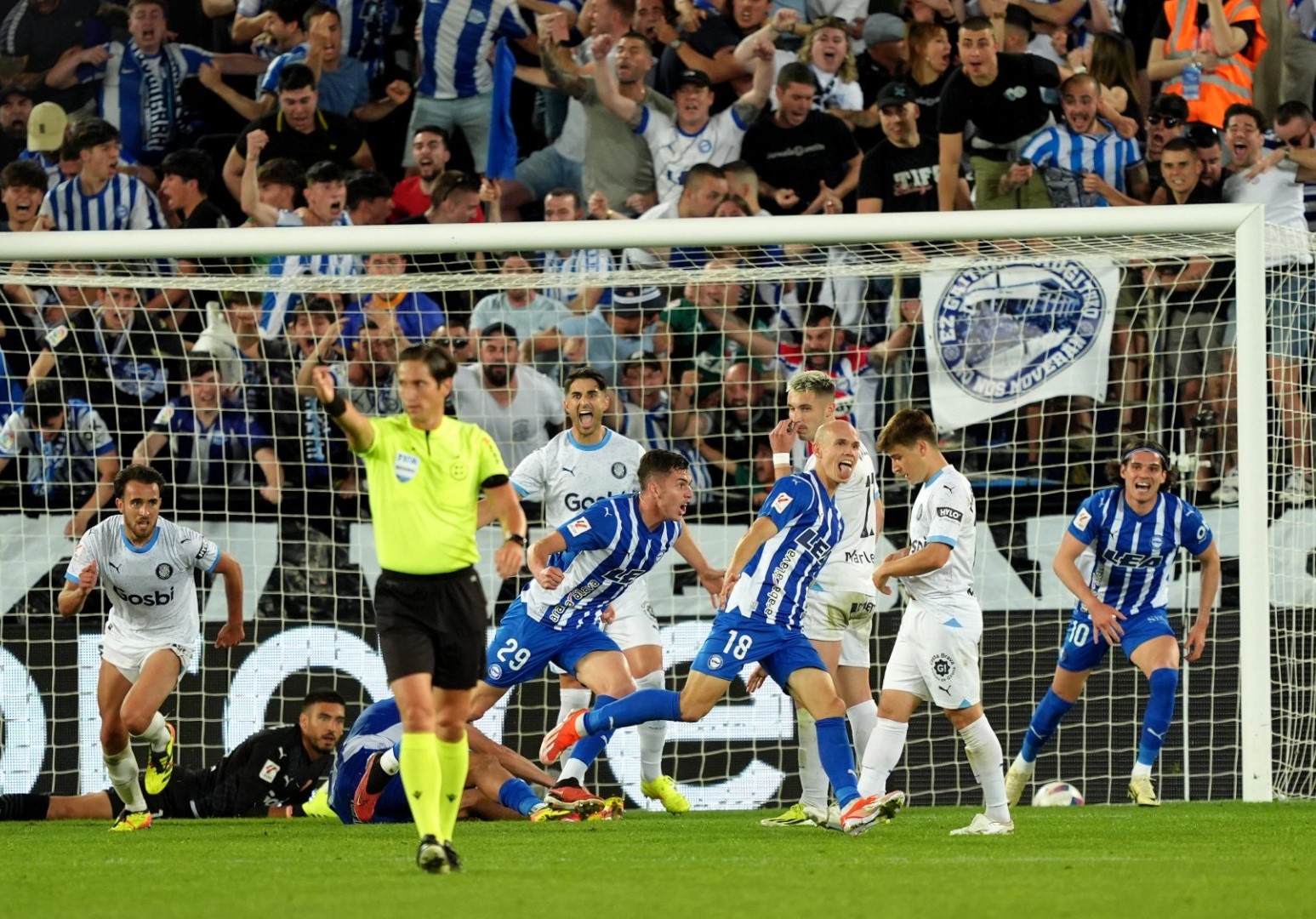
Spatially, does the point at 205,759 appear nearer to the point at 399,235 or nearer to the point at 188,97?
the point at 399,235

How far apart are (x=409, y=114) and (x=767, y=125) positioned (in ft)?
10.4

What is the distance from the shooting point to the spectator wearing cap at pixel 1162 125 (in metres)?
13.5

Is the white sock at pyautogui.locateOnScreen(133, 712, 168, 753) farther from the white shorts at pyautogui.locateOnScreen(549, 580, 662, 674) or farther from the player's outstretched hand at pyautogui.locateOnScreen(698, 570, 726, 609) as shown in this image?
the player's outstretched hand at pyautogui.locateOnScreen(698, 570, 726, 609)

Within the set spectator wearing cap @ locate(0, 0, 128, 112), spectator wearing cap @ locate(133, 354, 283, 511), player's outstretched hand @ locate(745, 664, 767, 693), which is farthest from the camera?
spectator wearing cap @ locate(0, 0, 128, 112)

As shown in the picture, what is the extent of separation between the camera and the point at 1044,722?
1027 centimetres

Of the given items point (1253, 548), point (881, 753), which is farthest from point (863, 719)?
point (1253, 548)

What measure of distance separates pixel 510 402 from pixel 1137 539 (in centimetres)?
440

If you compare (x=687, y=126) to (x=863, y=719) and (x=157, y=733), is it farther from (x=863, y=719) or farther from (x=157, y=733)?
(x=157, y=733)

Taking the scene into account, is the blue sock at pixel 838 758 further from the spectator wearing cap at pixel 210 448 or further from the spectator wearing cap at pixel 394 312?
the spectator wearing cap at pixel 394 312

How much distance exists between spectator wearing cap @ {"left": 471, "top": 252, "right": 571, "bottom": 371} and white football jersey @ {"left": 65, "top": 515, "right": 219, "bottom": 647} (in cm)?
324

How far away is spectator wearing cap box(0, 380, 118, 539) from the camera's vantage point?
11695mm

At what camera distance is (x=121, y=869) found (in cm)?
680

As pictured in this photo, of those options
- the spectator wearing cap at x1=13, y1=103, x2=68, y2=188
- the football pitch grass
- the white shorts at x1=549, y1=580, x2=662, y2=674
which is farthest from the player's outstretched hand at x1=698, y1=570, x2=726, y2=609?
the spectator wearing cap at x1=13, y1=103, x2=68, y2=188

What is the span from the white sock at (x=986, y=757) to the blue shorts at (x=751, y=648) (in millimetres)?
739
